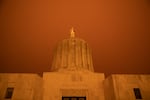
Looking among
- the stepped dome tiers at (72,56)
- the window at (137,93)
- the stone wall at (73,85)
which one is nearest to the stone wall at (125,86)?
the window at (137,93)

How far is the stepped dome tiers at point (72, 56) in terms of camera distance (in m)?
17.7

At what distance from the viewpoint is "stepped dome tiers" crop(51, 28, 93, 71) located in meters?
17.7

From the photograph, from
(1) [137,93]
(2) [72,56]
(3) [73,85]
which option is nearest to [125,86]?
(1) [137,93]

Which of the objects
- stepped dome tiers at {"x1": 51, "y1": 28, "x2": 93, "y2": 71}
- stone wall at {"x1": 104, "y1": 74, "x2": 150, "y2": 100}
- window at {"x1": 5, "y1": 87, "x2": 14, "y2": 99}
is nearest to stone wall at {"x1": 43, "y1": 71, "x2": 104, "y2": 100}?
stone wall at {"x1": 104, "y1": 74, "x2": 150, "y2": 100}

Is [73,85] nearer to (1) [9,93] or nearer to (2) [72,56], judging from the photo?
(2) [72,56]

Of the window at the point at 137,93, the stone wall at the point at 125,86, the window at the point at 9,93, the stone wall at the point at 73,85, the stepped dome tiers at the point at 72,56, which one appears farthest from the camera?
the stepped dome tiers at the point at 72,56

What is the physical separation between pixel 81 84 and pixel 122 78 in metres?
3.79

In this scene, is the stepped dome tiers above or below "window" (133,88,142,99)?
above

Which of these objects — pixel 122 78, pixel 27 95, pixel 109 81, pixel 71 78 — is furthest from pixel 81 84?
pixel 27 95

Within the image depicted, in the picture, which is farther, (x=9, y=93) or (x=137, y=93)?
(x=137, y=93)

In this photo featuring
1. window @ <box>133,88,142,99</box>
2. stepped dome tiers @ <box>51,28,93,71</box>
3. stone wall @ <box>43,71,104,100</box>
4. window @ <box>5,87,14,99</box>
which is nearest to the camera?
window @ <box>5,87,14,99</box>

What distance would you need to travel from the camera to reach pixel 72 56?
720 inches

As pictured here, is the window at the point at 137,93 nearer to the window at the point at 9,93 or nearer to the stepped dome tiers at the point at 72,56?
the stepped dome tiers at the point at 72,56

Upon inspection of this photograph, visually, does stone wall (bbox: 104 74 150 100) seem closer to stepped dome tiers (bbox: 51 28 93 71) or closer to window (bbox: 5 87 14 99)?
stepped dome tiers (bbox: 51 28 93 71)
